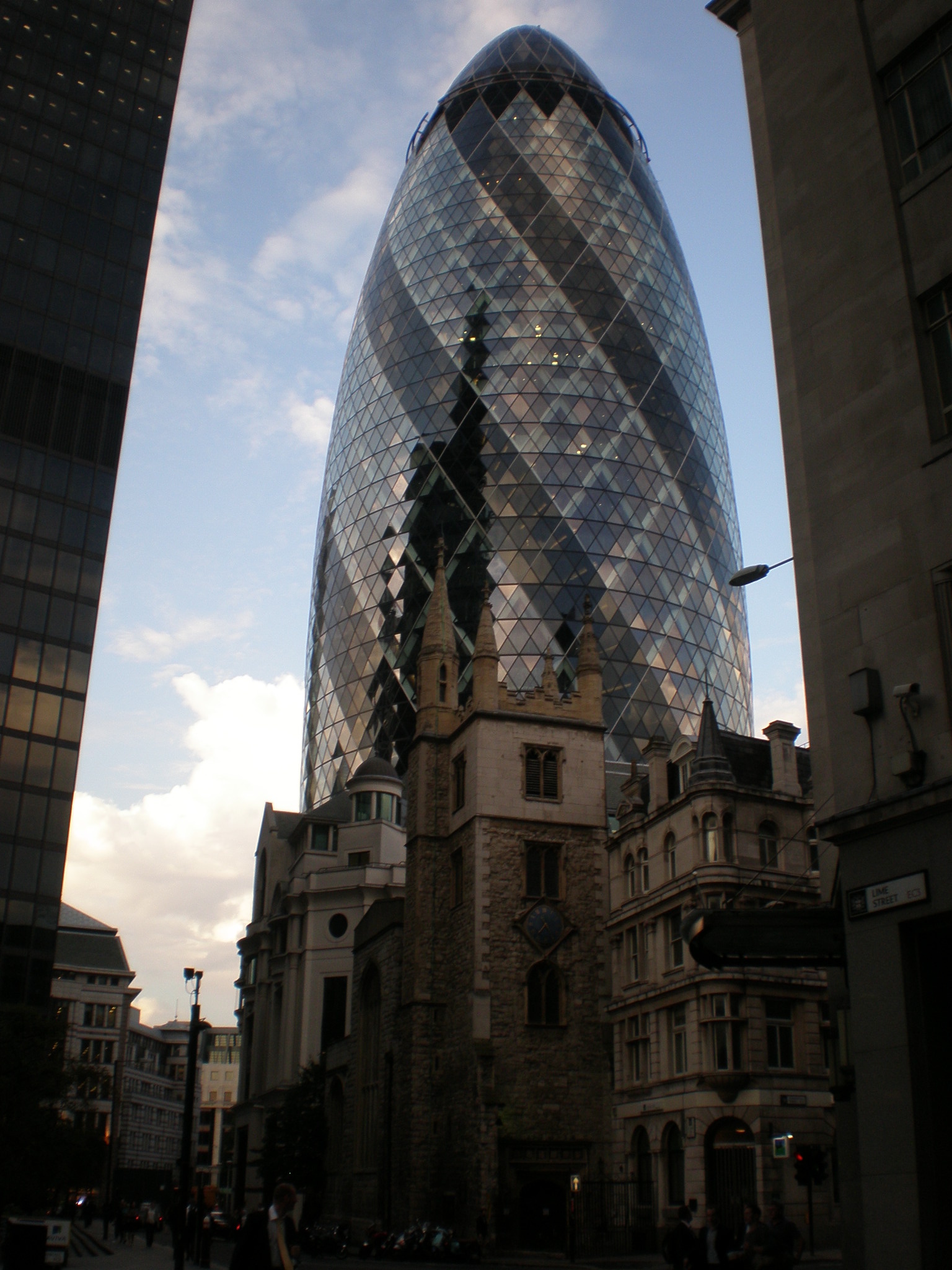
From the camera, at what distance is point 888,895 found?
545 inches

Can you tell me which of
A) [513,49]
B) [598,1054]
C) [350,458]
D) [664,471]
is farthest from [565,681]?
[513,49]

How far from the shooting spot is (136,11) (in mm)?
65188

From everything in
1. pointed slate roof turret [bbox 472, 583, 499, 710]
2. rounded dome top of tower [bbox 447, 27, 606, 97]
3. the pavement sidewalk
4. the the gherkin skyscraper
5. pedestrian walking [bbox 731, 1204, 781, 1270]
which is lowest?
the pavement sidewalk

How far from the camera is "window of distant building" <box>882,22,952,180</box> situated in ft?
48.9

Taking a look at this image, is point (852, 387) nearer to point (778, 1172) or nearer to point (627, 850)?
point (778, 1172)

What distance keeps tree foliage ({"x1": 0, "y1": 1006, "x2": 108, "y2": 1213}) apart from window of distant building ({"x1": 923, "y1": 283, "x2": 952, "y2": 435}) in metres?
28.9

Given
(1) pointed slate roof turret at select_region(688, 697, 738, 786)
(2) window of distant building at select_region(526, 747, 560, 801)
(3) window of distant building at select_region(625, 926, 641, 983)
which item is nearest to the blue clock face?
(3) window of distant building at select_region(625, 926, 641, 983)

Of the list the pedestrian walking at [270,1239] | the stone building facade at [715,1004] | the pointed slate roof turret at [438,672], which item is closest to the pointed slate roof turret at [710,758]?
the stone building facade at [715,1004]

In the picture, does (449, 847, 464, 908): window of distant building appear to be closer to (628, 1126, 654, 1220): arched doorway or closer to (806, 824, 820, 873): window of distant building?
(628, 1126, 654, 1220): arched doorway

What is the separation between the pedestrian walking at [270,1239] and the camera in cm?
1009

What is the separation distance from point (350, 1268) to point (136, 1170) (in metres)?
78.9

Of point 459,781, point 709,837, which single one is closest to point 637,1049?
point 709,837

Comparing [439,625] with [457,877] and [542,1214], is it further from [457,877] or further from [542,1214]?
[542,1214]

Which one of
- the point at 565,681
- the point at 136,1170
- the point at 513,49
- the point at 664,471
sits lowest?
the point at 136,1170
